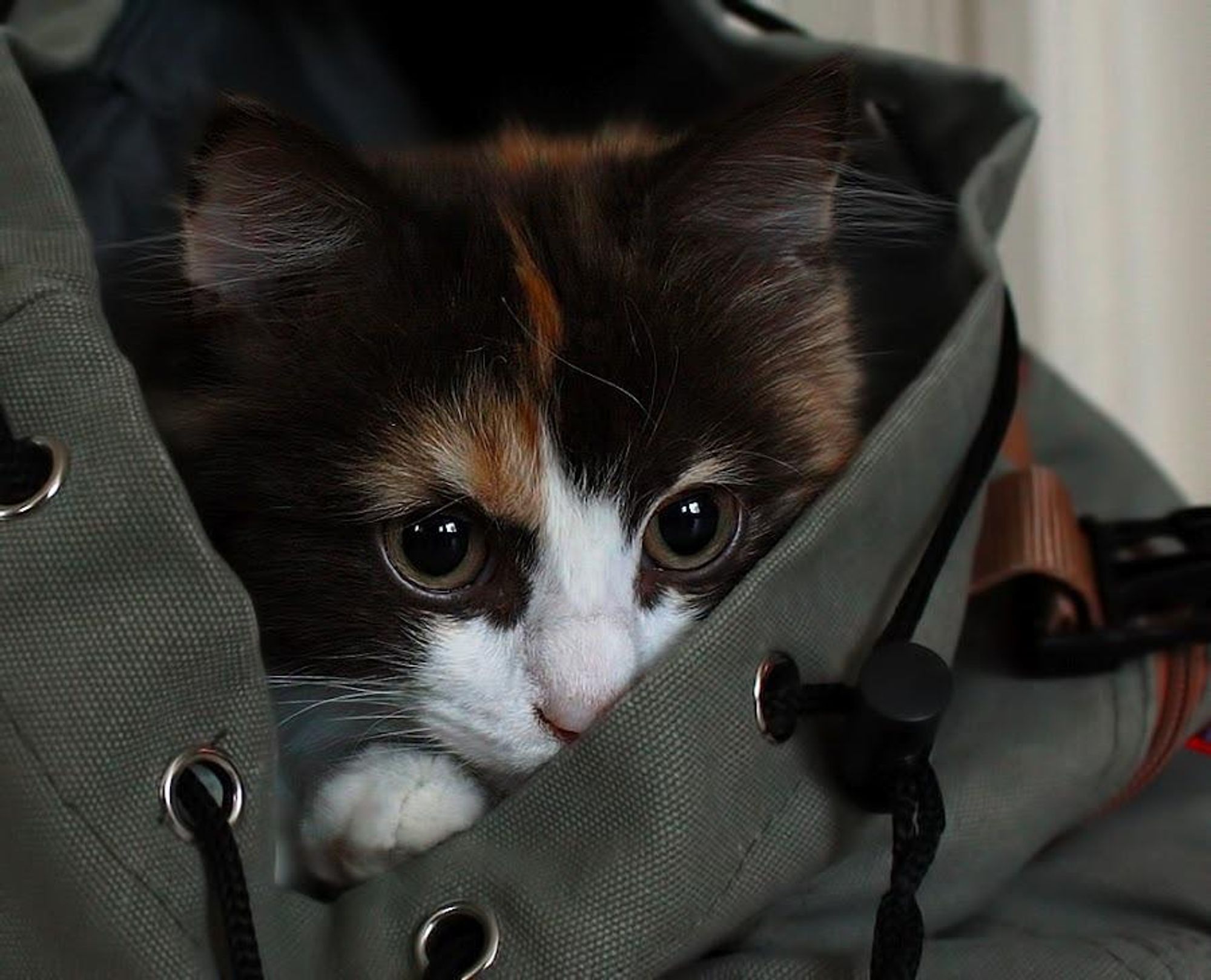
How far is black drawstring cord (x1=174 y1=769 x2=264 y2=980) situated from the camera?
52 centimetres

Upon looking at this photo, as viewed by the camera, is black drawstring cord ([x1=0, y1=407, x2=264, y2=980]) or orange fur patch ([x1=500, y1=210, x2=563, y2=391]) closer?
black drawstring cord ([x1=0, y1=407, x2=264, y2=980])

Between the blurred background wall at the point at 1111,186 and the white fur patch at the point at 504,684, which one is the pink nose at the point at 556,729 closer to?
the white fur patch at the point at 504,684

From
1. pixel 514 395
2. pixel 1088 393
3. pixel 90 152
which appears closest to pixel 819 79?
pixel 514 395

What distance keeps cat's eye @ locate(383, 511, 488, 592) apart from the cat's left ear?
210 mm

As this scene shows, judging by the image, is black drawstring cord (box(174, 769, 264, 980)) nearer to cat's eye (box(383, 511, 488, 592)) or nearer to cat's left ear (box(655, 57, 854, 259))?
cat's eye (box(383, 511, 488, 592))

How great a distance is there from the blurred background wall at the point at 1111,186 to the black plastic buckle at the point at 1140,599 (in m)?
0.56

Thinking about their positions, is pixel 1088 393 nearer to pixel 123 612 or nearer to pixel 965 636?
pixel 965 636

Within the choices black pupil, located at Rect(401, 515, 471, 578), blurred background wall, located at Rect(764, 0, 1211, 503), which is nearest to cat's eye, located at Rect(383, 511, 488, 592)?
black pupil, located at Rect(401, 515, 471, 578)

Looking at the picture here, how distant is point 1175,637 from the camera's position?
787 mm

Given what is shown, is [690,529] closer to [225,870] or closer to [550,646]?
[550,646]

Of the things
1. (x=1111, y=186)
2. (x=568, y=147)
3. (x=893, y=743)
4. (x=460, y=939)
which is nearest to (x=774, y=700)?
(x=893, y=743)

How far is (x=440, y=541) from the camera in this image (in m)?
0.66

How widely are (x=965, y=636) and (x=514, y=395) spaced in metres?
0.38

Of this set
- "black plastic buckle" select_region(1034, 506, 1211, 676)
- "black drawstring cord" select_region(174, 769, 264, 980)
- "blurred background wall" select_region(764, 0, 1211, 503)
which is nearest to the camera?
"black drawstring cord" select_region(174, 769, 264, 980)
